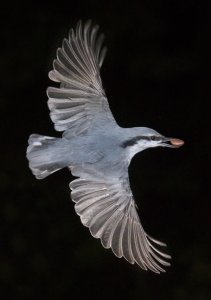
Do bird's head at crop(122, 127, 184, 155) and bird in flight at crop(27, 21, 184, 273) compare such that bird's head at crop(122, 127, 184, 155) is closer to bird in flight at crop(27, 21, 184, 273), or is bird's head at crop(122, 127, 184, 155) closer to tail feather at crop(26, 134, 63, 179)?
bird in flight at crop(27, 21, 184, 273)

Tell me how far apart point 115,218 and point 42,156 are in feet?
0.46

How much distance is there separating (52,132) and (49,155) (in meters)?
0.42

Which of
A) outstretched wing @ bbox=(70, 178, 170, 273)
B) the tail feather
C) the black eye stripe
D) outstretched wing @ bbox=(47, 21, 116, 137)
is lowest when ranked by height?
outstretched wing @ bbox=(70, 178, 170, 273)

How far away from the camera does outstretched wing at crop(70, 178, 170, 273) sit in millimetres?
822

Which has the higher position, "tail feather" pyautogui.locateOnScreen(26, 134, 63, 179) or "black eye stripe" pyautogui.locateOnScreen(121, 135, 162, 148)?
"black eye stripe" pyautogui.locateOnScreen(121, 135, 162, 148)

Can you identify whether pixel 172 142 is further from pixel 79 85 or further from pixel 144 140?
pixel 79 85

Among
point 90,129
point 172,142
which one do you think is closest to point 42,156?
point 90,129

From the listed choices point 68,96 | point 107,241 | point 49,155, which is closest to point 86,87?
point 68,96

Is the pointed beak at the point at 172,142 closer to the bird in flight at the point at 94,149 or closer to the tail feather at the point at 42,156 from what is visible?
the bird in flight at the point at 94,149

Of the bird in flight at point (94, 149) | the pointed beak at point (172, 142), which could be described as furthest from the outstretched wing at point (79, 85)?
the pointed beak at point (172, 142)

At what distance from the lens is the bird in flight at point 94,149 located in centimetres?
82

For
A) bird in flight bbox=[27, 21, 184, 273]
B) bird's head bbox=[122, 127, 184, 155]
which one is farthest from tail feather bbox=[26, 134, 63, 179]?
bird's head bbox=[122, 127, 184, 155]

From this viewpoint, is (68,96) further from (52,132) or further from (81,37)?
(52,132)

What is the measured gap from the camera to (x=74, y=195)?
0.82m
